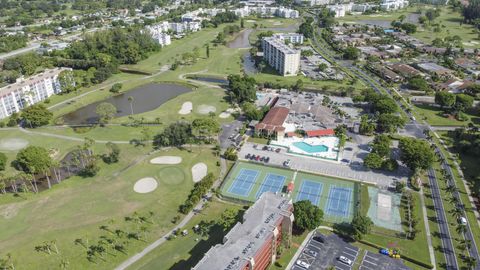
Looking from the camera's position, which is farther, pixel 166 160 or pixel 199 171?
pixel 166 160

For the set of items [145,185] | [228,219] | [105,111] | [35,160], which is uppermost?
[105,111]

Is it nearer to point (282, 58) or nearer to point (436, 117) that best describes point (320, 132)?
point (436, 117)

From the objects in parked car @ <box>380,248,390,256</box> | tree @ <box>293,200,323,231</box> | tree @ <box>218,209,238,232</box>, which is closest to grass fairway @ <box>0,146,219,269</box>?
tree @ <box>218,209,238,232</box>

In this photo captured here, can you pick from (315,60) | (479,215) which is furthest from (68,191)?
(315,60)

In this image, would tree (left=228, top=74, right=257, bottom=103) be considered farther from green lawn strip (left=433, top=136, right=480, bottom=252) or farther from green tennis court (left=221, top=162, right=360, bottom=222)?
green lawn strip (left=433, top=136, right=480, bottom=252)

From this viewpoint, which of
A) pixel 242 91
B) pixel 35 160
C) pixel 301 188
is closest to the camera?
pixel 301 188

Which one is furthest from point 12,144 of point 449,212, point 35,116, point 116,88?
point 449,212
